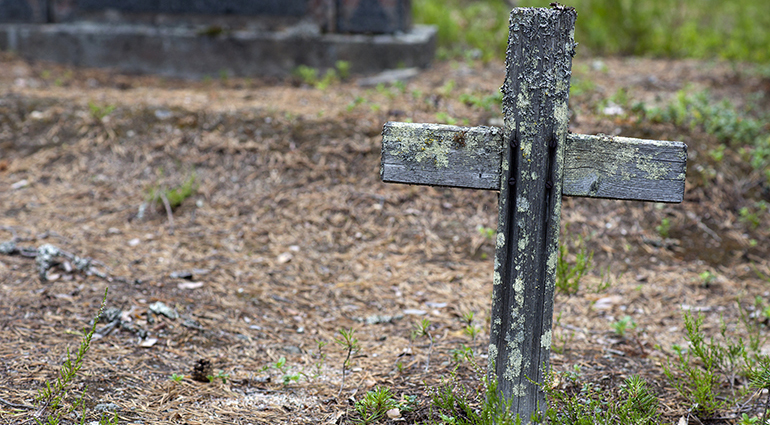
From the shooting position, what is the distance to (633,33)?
22.0 feet

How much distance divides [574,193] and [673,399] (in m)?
1.02

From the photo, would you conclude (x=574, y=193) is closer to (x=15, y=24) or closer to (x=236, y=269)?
(x=236, y=269)

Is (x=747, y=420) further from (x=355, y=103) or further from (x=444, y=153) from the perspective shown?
(x=355, y=103)

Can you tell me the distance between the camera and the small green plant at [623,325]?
9.21 feet

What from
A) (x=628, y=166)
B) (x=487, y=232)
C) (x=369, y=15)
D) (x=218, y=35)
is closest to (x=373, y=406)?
(x=628, y=166)

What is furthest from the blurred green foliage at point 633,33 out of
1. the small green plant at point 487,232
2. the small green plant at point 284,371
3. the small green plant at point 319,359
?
the small green plant at point 284,371

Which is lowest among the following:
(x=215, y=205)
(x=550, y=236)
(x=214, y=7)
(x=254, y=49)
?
(x=215, y=205)

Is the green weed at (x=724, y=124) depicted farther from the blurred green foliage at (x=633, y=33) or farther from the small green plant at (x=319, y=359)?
the small green plant at (x=319, y=359)

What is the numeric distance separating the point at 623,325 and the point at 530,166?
53.3 inches

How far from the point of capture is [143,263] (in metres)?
3.32

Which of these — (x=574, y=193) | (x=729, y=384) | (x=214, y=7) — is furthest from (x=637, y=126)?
(x=214, y=7)

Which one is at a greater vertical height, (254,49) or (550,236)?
(254,49)

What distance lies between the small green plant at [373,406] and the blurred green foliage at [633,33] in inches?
188

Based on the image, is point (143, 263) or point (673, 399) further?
point (143, 263)
